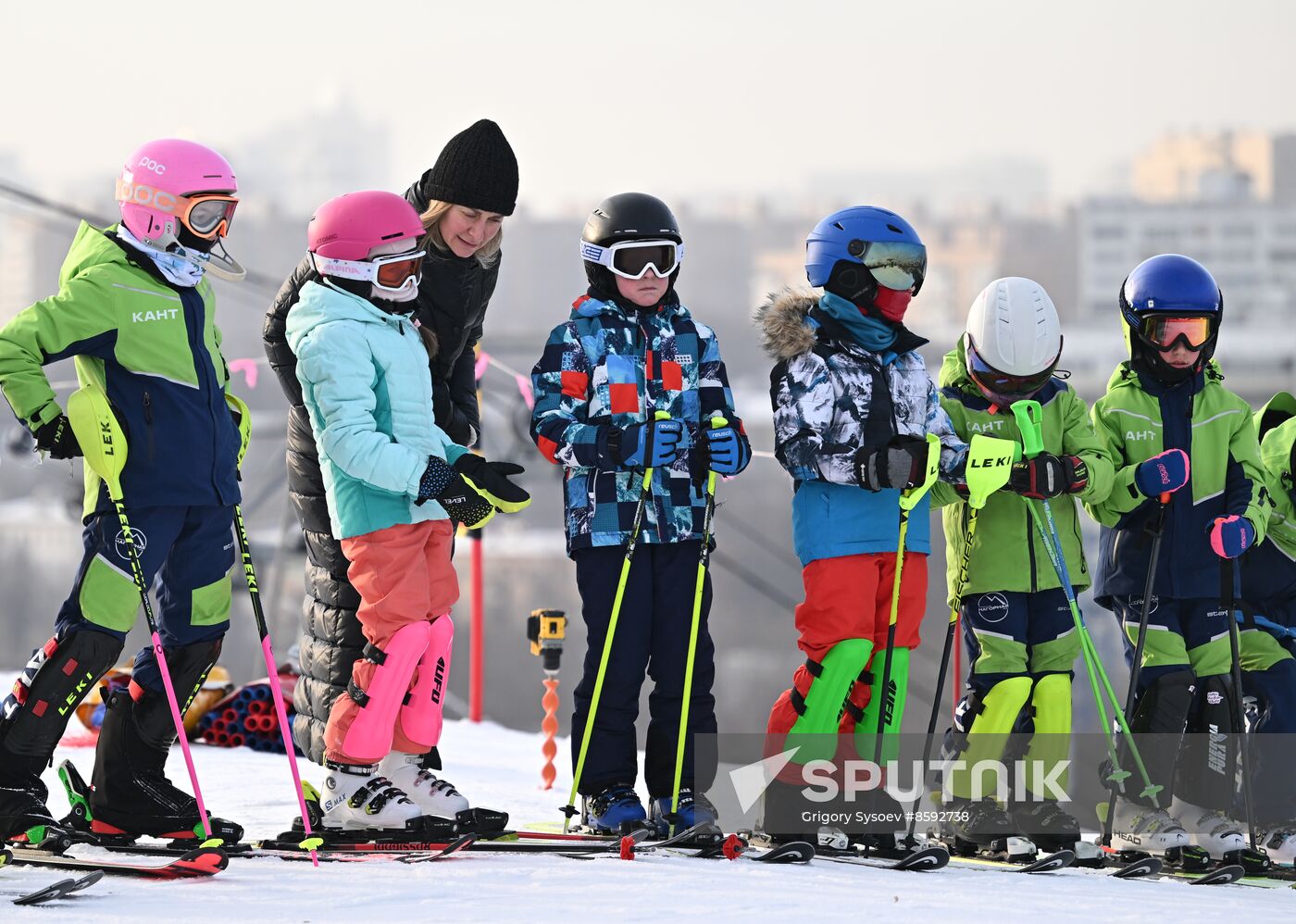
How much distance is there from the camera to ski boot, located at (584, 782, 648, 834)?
4.38 m

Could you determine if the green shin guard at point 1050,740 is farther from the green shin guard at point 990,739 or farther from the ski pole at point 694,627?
the ski pole at point 694,627

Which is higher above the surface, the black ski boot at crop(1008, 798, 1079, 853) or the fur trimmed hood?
the fur trimmed hood

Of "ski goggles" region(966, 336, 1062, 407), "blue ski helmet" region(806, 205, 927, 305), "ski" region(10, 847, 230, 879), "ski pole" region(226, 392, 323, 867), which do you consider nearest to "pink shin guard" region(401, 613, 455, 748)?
"ski pole" region(226, 392, 323, 867)

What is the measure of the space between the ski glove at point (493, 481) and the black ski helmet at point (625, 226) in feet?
2.13

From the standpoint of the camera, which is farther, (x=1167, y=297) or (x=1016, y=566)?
(x=1167, y=297)

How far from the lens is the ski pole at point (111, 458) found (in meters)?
3.92

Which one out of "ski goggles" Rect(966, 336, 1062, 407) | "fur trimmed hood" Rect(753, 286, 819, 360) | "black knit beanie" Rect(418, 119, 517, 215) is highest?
"black knit beanie" Rect(418, 119, 517, 215)

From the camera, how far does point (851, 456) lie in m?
4.50

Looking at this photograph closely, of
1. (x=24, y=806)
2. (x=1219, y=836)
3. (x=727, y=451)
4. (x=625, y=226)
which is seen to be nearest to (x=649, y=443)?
(x=727, y=451)

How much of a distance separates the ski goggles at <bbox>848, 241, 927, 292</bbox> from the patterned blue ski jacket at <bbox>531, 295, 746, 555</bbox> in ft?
1.63

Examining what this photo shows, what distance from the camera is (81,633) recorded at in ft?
13.1

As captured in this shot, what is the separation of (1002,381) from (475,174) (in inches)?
61.7

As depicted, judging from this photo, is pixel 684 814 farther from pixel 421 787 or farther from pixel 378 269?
pixel 378 269

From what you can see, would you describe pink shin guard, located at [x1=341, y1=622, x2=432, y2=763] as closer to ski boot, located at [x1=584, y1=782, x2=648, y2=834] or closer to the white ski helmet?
ski boot, located at [x1=584, y1=782, x2=648, y2=834]
